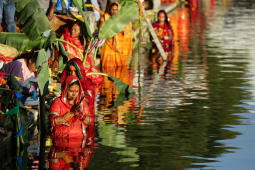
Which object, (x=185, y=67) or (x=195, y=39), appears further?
(x=195, y=39)

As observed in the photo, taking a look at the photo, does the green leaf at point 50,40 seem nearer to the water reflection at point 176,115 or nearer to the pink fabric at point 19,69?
the pink fabric at point 19,69

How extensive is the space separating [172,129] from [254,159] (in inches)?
58.8

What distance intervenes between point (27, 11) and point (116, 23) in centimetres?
257

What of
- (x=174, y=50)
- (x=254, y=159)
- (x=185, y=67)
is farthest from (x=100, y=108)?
(x=174, y=50)

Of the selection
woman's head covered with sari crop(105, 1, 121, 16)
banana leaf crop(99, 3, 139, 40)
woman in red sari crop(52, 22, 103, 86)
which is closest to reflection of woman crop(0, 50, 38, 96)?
banana leaf crop(99, 3, 139, 40)

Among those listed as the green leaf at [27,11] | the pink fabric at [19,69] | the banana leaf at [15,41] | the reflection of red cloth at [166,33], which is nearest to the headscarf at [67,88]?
the green leaf at [27,11]

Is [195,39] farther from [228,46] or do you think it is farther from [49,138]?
[49,138]

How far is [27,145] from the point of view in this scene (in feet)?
21.2

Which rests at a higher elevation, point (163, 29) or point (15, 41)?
point (163, 29)

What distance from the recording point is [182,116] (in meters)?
8.03

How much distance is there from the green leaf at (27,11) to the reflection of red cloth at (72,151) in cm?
146

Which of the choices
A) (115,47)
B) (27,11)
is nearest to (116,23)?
(27,11)

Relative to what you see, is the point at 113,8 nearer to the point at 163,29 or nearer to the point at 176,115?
the point at 163,29

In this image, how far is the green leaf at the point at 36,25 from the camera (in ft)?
21.9
